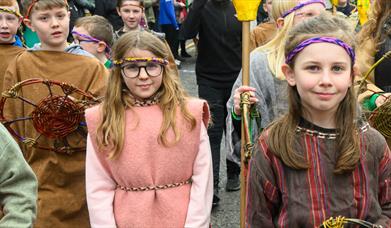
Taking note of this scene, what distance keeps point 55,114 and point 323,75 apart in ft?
5.62

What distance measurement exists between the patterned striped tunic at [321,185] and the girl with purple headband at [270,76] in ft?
3.17

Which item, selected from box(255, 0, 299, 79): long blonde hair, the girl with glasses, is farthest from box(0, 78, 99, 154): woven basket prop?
box(255, 0, 299, 79): long blonde hair

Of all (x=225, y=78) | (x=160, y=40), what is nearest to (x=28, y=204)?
(x=160, y=40)

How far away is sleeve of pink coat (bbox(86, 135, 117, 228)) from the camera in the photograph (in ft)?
11.1

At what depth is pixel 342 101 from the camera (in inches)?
108

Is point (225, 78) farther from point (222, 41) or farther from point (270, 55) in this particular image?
point (270, 55)

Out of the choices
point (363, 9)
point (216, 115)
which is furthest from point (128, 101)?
point (363, 9)

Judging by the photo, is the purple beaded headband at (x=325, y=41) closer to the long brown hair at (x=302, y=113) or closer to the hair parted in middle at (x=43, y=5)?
the long brown hair at (x=302, y=113)

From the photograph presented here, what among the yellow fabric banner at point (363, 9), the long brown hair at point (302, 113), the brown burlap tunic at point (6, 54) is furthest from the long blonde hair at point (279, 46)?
the brown burlap tunic at point (6, 54)

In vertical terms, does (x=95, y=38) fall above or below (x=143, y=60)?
below

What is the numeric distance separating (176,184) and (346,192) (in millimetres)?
1050

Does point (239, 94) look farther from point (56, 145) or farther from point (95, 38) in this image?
point (95, 38)

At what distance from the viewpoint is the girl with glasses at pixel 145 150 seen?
3381 millimetres

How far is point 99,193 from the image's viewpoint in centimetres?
342
